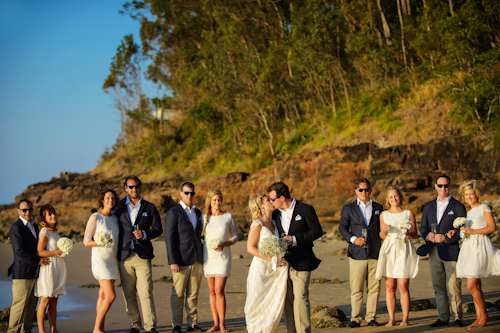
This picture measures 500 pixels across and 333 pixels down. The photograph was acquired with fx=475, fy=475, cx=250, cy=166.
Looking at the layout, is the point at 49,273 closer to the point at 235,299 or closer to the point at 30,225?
the point at 30,225

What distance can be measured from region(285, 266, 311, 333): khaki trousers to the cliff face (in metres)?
14.6

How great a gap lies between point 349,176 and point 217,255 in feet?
57.7

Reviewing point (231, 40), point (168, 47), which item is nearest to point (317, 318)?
point (231, 40)

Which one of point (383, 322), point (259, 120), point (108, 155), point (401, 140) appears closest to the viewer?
point (383, 322)

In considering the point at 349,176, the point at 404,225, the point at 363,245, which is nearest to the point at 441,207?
the point at 404,225

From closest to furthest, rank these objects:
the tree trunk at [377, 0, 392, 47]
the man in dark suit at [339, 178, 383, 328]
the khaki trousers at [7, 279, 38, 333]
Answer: the khaki trousers at [7, 279, 38, 333] → the man in dark suit at [339, 178, 383, 328] → the tree trunk at [377, 0, 392, 47]

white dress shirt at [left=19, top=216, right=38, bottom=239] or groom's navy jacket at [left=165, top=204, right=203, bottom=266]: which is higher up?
white dress shirt at [left=19, top=216, right=38, bottom=239]

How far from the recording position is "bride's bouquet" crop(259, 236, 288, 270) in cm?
508

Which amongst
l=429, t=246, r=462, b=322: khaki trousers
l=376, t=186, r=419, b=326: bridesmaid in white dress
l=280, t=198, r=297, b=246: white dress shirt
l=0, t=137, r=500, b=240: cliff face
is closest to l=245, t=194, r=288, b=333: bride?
l=280, t=198, r=297, b=246: white dress shirt

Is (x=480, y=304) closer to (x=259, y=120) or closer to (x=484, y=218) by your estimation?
(x=484, y=218)

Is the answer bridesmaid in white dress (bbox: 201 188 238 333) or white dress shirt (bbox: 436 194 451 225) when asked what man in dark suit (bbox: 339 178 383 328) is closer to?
white dress shirt (bbox: 436 194 451 225)

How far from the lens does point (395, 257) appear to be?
21.4ft

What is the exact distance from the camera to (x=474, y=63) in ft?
73.7

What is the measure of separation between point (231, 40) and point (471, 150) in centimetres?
2086
